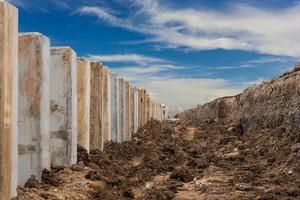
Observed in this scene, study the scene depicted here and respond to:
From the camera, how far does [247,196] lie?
8.42 metres

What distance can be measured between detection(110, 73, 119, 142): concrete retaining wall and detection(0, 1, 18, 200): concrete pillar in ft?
28.3

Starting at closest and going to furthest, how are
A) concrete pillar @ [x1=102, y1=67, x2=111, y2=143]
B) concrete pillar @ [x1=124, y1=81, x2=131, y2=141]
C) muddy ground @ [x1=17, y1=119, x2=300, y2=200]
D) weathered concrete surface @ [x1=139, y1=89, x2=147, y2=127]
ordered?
muddy ground @ [x1=17, y1=119, x2=300, y2=200]
concrete pillar @ [x1=102, y1=67, x2=111, y2=143]
concrete pillar @ [x1=124, y1=81, x2=131, y2=141]
weathered concrete surface @ [x1=139, y1=89, x2=147, y2=127]

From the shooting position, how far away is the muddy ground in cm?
840

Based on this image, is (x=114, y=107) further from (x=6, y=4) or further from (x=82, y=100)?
(x=6, y=4)

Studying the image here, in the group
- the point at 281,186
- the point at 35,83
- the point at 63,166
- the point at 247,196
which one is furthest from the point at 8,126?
the point at 281,186

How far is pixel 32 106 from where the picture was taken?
8.03 metres

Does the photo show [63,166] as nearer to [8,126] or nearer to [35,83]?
[35,83]

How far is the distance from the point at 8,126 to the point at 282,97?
42.8 ft

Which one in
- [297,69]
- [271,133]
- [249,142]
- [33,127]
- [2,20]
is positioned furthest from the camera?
[297,69]

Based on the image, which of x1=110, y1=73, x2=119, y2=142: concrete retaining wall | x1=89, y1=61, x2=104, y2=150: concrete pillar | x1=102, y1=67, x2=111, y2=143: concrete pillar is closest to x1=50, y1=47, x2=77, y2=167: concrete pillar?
x1=89, y1=61, x2=104, y2=150: concrete pillar

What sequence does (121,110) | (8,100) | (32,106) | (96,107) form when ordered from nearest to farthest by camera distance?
1. (8,100)
2. (32,106)
3. (96,107)
4. (121,110)

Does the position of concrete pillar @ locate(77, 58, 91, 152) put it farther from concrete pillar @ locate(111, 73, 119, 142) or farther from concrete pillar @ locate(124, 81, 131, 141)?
concrete pillar @ locate(124, 81, 131, 141)

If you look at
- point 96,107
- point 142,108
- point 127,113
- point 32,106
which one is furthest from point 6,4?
point 142,108

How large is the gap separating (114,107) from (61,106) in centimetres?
591
